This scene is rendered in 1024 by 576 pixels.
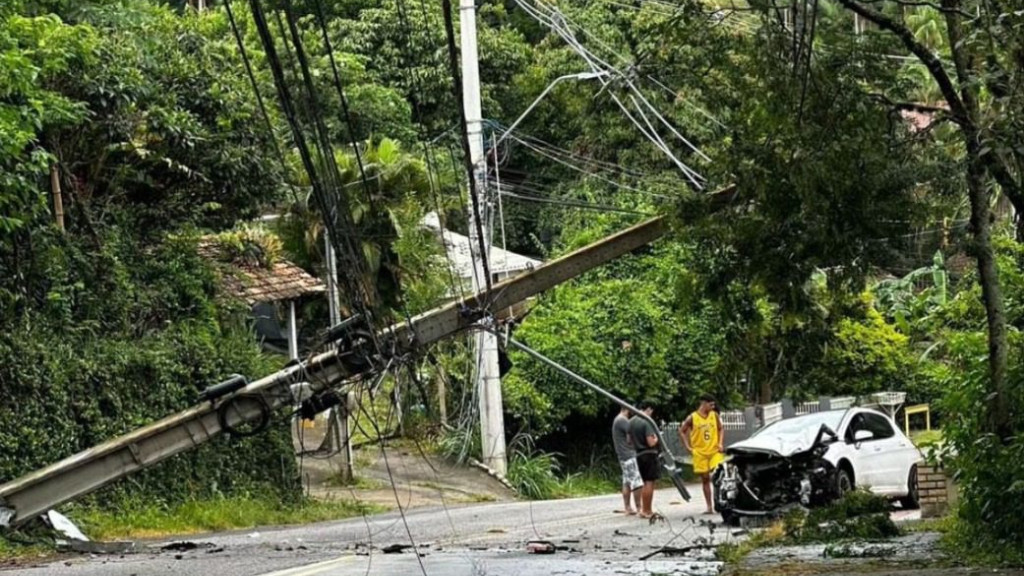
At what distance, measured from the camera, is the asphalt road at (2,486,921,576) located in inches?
548

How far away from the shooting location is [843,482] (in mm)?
20188

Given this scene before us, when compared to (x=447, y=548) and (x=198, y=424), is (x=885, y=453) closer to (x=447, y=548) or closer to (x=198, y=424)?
(x=447, y=548)

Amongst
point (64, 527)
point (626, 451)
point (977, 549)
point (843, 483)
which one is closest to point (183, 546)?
point (64, 527)

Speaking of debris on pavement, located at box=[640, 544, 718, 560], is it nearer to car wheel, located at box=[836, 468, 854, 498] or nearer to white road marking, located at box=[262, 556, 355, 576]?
white road marking, located at box=[262, 556, 355, 576]

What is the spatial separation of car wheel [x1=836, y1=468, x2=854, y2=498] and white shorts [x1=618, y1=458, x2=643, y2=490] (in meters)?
2.87

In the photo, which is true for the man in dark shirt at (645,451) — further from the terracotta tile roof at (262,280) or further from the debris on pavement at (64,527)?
the terracotta tile roof at (262,280)

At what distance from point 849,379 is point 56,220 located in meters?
24.0

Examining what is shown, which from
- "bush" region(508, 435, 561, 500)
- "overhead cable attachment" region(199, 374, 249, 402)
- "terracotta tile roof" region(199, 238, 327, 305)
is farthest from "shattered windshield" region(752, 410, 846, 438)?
"terracotta tile roof" region(199, 238, 327, 305)

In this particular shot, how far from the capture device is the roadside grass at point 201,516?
67.4 ft

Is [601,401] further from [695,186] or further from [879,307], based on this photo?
[695,186]

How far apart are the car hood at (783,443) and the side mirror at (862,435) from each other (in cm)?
76

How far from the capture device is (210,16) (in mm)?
30000

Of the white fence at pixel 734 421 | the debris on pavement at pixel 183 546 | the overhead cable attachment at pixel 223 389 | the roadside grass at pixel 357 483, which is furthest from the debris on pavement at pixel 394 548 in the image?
the white fence at pixel 734 421

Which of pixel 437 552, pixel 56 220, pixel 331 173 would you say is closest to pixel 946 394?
pixel 437 552
